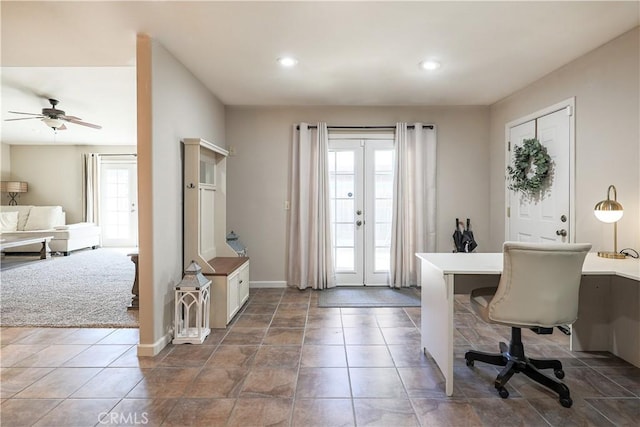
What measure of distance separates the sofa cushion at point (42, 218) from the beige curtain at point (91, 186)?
66 cm

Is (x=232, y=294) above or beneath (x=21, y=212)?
beneath

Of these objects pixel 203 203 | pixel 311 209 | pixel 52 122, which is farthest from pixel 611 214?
pixel 52 122

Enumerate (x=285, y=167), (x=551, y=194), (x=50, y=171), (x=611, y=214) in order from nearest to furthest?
(x=611, y=214) → (x=551, y=194) → (x=285, y=167) → (x=50, y=171)

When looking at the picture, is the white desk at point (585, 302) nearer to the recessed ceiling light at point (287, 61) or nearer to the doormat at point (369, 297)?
the doormat at point (369, 297)

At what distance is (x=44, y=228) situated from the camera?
680 centimetres

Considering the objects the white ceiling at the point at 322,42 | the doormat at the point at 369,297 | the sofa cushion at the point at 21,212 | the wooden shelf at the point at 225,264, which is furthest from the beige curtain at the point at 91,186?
the doormat at the point at 369,297

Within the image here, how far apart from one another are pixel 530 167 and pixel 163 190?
11.9 ft

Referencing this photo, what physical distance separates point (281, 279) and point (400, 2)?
3.47 metres

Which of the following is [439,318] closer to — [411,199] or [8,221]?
[411,199]

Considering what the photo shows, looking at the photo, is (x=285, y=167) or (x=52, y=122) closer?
(x=285, y=167)

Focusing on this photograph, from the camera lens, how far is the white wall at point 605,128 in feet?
7.98

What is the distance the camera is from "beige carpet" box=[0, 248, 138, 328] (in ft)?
10.7

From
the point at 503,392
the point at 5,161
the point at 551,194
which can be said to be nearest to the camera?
the point at 503,392

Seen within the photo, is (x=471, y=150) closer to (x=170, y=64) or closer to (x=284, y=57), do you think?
(x=284, y=57)
